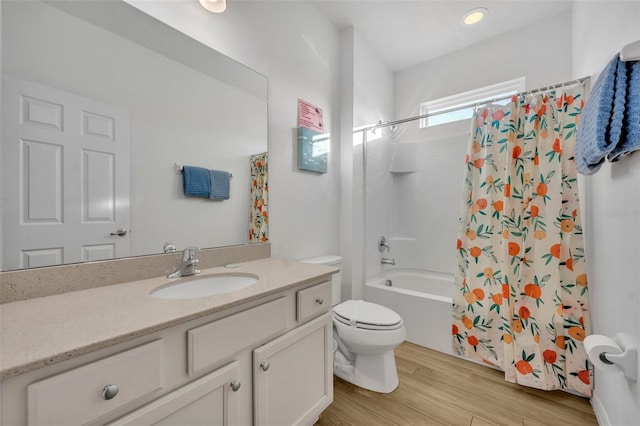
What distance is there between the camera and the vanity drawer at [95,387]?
1.78 feet

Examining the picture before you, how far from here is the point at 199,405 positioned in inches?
32.0

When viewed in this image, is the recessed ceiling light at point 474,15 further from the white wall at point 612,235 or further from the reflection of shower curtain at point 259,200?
the reflection of shower curtain at point 259,200

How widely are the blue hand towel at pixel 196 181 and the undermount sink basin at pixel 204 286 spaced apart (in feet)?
1.41

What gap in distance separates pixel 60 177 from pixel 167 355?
2.47 ft

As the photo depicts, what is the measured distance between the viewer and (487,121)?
189 cm

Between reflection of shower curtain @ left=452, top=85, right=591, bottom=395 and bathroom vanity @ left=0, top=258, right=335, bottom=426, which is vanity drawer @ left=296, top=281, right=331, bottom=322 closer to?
bathroom vanity @ left=0, top=258, right=335, bottom=426

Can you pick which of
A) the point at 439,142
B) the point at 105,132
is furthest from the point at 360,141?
the point at 105,132

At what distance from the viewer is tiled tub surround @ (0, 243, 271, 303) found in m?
0.87

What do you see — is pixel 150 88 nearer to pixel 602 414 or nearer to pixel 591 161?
pixel 591 161

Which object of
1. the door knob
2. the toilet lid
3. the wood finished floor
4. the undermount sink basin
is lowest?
the wood finished floor

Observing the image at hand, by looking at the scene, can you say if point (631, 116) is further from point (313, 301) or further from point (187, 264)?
point (187, 264)

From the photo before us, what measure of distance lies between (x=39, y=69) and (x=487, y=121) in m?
2.38

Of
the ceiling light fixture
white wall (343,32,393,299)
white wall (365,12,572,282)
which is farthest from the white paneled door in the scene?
white wall (365,12,572,282)

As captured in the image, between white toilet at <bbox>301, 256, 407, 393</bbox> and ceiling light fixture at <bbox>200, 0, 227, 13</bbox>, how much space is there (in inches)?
73.4
